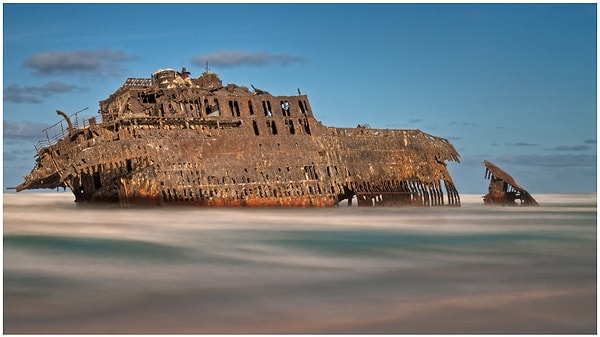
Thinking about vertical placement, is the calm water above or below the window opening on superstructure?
below

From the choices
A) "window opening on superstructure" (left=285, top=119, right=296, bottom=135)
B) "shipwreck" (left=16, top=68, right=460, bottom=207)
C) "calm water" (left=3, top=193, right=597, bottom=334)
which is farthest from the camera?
"window opening on superstructure" (left=285, top=119, right=296, bottom=135)

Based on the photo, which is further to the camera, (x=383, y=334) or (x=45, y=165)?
(x=45, y=165)

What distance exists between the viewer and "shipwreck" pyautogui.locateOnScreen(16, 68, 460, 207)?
22625 millimetres

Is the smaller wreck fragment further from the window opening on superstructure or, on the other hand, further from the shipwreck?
the window opening on superstructure

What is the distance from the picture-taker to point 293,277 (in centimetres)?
1115

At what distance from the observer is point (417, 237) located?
53.8ft

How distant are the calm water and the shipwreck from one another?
12.5ft

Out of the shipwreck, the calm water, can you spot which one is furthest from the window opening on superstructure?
the calm water

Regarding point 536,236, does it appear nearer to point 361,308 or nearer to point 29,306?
point 361,308

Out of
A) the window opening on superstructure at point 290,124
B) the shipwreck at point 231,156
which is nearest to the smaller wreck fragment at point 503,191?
the shipwreck at point 231,156

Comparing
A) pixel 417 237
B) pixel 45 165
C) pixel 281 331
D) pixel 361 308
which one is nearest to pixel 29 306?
pixel 281 331

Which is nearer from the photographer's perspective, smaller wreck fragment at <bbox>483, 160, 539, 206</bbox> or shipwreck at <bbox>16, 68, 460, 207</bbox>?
shipwreck at <bbox>16, 68, 460, 207</bbox>

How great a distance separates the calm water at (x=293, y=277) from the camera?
8586mm

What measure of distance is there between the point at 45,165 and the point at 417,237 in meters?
15.0
